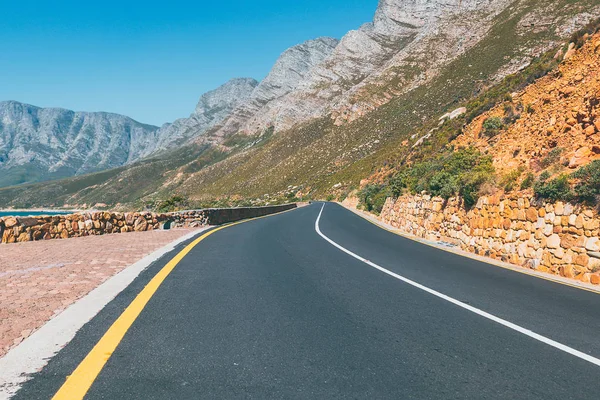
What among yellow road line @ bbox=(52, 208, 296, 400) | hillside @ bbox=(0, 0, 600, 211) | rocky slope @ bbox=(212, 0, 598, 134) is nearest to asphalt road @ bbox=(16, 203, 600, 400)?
yellow road line @ bbox=(52, 208, 296, 400)

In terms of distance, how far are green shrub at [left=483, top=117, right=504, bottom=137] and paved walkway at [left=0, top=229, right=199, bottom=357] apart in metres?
14.4

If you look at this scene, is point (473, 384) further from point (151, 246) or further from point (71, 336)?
point (151, 246)

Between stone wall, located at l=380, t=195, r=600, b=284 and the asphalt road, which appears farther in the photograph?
stone wall, located at l=380, t=195, r=600, b=284

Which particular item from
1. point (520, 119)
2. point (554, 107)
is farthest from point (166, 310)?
point (520, 119)

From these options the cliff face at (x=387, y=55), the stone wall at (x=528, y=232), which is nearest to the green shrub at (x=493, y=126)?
the stone wall at (x=528, y=232)

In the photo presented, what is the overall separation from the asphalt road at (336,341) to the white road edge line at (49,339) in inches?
4.1

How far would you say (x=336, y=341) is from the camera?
12.1 ft

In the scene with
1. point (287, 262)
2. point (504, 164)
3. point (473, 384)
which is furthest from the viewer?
point (504, 164)

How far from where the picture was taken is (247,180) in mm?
116375

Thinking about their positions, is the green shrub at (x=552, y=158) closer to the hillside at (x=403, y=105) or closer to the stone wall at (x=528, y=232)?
the stone wall at (x=528, y=232)

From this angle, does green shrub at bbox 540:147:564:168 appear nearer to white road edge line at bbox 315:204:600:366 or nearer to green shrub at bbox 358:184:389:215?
white road edge line at bbox 315:204:600:366

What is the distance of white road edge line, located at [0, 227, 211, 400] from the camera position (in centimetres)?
277

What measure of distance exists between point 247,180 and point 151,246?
107254 mm

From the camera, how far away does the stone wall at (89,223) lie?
1089 cm
